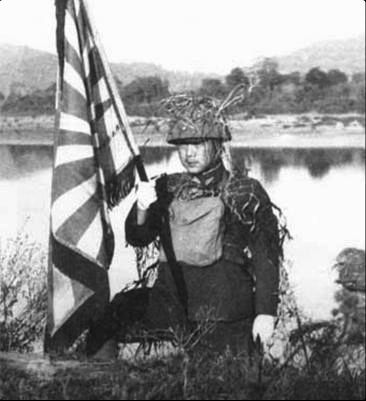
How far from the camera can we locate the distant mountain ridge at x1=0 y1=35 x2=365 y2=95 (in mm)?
4105

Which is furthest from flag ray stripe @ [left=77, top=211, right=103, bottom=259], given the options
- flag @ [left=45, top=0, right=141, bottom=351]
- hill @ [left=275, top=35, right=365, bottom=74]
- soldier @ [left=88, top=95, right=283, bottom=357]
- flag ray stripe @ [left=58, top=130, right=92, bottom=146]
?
hill @ [left=275, top=35, right=365, bottom=74]

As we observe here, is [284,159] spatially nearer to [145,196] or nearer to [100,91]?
[145,196]

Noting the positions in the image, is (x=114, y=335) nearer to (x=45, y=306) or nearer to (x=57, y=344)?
(x=57, y=344)

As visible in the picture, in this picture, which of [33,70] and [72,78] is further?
[33,70]

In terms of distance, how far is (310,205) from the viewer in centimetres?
413

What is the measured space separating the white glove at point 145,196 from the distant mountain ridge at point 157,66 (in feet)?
1.87

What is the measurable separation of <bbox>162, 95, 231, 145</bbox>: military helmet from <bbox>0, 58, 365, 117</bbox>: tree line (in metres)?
0.10

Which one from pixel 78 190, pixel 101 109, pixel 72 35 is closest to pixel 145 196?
pixel 78 190

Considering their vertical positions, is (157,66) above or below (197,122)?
above

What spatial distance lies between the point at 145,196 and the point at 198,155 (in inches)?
13.7

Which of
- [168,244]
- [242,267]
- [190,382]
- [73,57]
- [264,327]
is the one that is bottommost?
[190,382]

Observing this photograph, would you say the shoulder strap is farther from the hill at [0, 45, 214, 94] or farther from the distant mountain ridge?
the hill at [0, 45, 214, 94]

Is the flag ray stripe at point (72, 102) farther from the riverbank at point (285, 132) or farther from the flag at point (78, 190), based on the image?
the riverbank at point (285, 132)

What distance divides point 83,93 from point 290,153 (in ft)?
3.77
